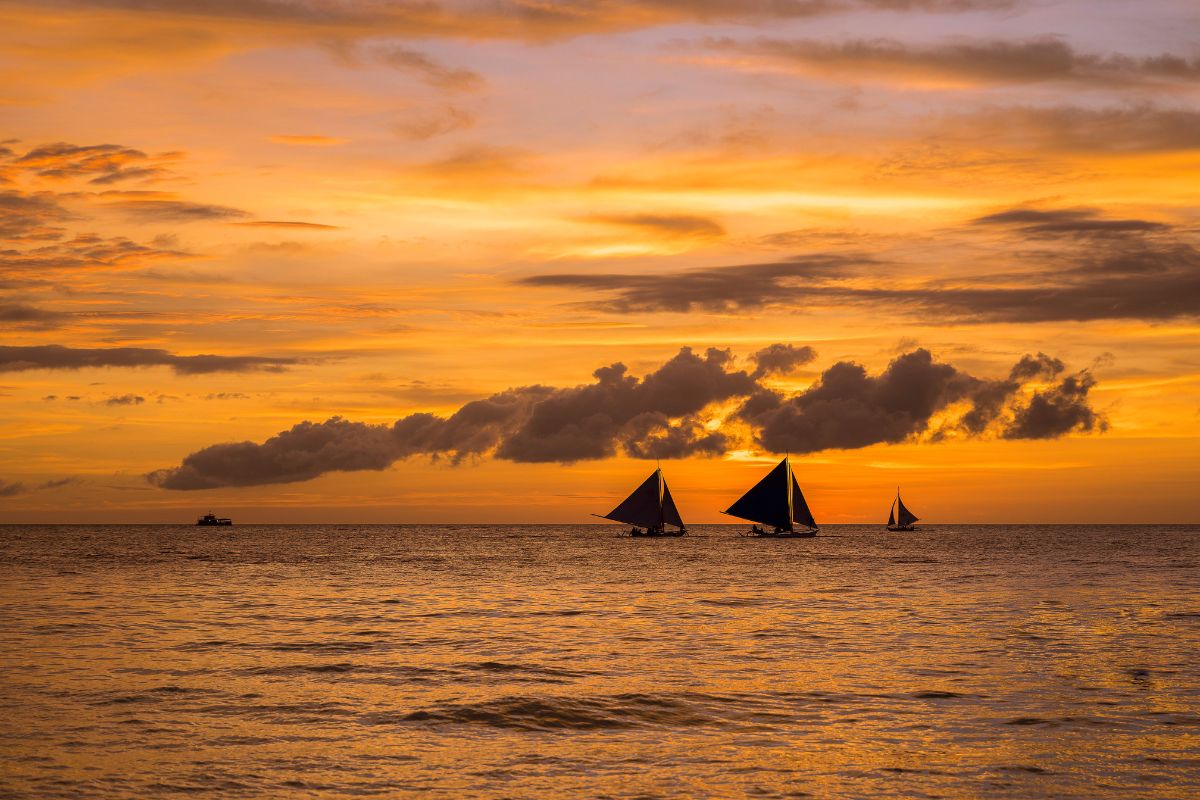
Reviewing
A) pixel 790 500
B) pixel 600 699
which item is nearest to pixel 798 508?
pixel 790 500

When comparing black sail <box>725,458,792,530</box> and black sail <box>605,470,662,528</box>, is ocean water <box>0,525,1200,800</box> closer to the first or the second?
black sail <box>725,458,792,530</box>

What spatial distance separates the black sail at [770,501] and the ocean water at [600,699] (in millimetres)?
76133

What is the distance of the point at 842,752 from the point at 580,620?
92.9ft

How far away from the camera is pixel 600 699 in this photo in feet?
88.9

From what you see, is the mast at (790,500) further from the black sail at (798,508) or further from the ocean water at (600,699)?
the ocean water at (600,699)

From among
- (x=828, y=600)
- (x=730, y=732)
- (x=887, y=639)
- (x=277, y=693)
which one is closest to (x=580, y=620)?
(x=887, y=639)

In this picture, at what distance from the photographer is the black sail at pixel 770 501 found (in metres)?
135

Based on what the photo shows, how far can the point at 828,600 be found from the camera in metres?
60.5

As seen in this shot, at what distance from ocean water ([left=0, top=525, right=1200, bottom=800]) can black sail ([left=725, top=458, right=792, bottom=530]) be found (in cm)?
7613

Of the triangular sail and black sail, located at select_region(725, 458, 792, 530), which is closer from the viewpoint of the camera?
black sail, located at select_region(725, 458, 792, 530)

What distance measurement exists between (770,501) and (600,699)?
365 feet

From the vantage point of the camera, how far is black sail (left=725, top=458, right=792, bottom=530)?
135000mm

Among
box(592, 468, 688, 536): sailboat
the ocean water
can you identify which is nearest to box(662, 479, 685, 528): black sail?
box(592, 468, 688, 536): sailboat

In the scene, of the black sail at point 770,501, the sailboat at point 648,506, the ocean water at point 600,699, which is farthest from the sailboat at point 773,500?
the ocean water at point 600,699
